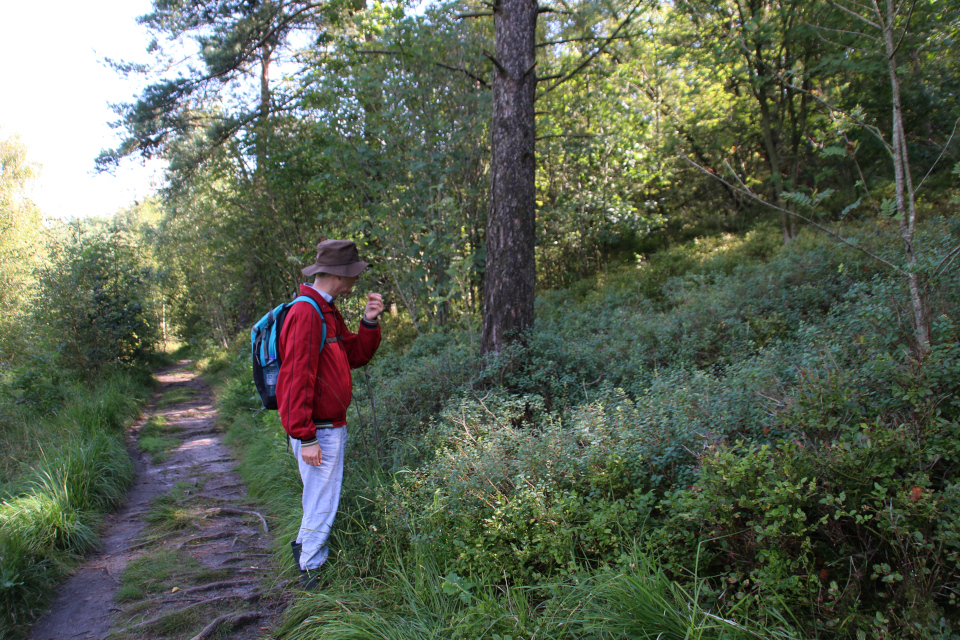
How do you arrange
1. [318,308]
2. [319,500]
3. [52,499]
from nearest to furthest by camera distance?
[318,308]
[319,500]
[52,499]

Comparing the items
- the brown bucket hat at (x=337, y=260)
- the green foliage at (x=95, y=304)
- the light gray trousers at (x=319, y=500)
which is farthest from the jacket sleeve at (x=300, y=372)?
the green foliage at (x=95, y=304)

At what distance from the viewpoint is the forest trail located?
331 cm

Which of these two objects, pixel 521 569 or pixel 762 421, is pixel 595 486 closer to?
pixel 521 569

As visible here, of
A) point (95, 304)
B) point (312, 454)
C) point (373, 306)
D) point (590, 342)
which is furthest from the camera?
point (95, 304)

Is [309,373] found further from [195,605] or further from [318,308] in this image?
[195,605]

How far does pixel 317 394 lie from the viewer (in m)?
3.51

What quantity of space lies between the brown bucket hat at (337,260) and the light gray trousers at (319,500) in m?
1.07

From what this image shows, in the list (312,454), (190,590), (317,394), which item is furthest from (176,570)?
(317,394)

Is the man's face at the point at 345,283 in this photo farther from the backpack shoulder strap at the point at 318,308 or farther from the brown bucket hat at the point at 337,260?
the backpack shoulder strap at the point at 318,308

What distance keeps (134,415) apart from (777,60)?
47.9 feet

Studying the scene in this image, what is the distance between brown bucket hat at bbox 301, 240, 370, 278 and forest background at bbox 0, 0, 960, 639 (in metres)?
1.51

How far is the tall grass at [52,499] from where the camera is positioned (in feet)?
11.6

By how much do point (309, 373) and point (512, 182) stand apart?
3858 mm

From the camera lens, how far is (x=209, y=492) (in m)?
5.82
